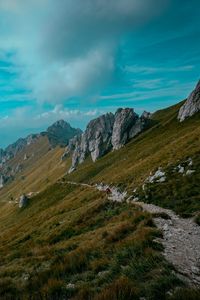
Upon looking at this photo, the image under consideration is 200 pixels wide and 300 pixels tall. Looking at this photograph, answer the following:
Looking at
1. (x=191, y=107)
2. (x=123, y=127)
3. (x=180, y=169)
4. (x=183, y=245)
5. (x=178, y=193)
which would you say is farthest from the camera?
(x=123, y=127)

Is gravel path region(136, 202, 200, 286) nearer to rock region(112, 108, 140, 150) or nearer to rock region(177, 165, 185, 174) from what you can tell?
rock region(177, 165, 185, 174)

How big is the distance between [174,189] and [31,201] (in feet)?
386

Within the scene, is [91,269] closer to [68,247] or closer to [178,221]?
[68,247]

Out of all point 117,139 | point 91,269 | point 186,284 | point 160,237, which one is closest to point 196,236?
point 160,237

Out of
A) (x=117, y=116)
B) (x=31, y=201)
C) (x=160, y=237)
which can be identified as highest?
(x=117, y=116)

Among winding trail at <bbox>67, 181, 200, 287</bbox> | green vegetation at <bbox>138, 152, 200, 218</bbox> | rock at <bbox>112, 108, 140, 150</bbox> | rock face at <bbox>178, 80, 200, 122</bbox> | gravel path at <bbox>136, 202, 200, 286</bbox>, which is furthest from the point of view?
rock at <bbox>112, 108, 140, 150</bbox>

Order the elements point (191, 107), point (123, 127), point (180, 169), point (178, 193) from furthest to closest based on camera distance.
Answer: point (123, 127)
point (191, 107)
point (180, 169)
point (178, 193)

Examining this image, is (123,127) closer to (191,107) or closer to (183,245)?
(191,107)

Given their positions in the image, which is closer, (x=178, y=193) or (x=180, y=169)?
(x=178, y=193)

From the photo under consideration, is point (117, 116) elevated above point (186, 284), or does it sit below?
above

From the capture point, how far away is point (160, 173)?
4628cm

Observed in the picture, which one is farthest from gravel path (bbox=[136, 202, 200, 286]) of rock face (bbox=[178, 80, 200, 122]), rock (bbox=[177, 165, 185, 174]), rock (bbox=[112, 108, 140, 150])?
rock (bbox=[112, 108, 140, 150])

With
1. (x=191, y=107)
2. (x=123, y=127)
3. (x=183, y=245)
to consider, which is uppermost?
(x=123, y=127)

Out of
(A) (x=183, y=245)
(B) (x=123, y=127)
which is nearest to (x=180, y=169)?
(A) (x=183, y=245)
